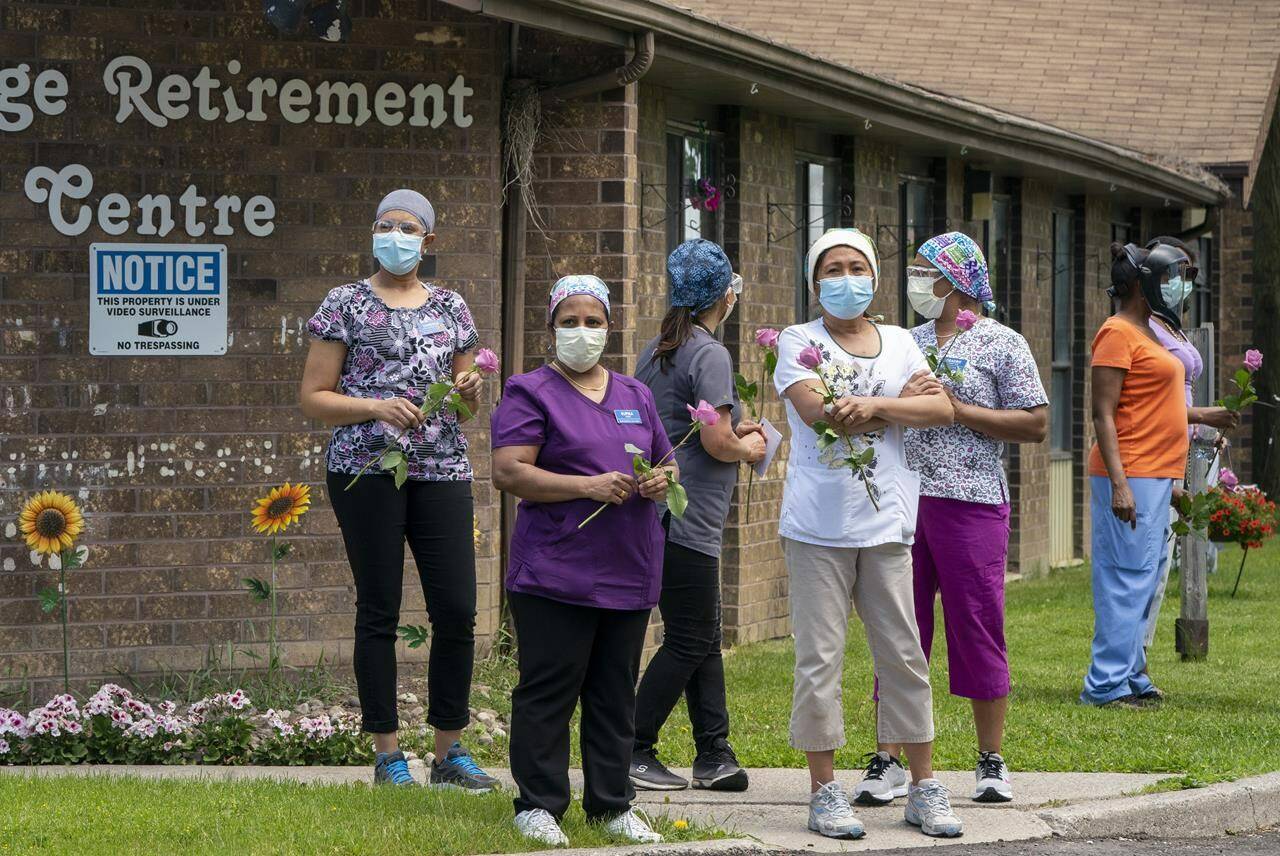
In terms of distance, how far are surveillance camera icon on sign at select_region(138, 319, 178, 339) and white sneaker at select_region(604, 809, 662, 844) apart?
3686mm

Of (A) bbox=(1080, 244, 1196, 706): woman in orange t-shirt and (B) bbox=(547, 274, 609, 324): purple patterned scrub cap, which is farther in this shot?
(A) bbox=(1080, 244, 1196, 706): woman in orange t-shirt

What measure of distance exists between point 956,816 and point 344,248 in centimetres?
397

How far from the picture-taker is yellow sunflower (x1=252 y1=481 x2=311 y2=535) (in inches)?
326

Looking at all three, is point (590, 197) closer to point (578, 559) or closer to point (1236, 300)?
point (578, 559)

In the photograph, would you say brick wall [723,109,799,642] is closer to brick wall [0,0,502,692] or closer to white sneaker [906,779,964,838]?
brick wall [0,0,502,692]

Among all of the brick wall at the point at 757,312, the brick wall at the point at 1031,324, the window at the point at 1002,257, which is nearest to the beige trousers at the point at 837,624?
the brick wall at the point at 757,312

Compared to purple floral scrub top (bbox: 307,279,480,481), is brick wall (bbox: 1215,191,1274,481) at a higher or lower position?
higher

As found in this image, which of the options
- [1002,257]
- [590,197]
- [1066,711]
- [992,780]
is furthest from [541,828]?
[1002,257]

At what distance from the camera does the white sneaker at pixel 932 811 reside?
6.48m

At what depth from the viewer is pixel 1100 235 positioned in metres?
19.6

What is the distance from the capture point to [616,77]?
30.7ft

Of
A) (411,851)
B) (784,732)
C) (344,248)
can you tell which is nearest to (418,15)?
(344,248)

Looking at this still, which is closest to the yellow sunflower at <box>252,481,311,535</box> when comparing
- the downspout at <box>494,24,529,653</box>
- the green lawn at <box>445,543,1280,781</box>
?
the green lawn at <box>445,543,1280,781</box>

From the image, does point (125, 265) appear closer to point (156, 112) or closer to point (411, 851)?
point (156, 112)
